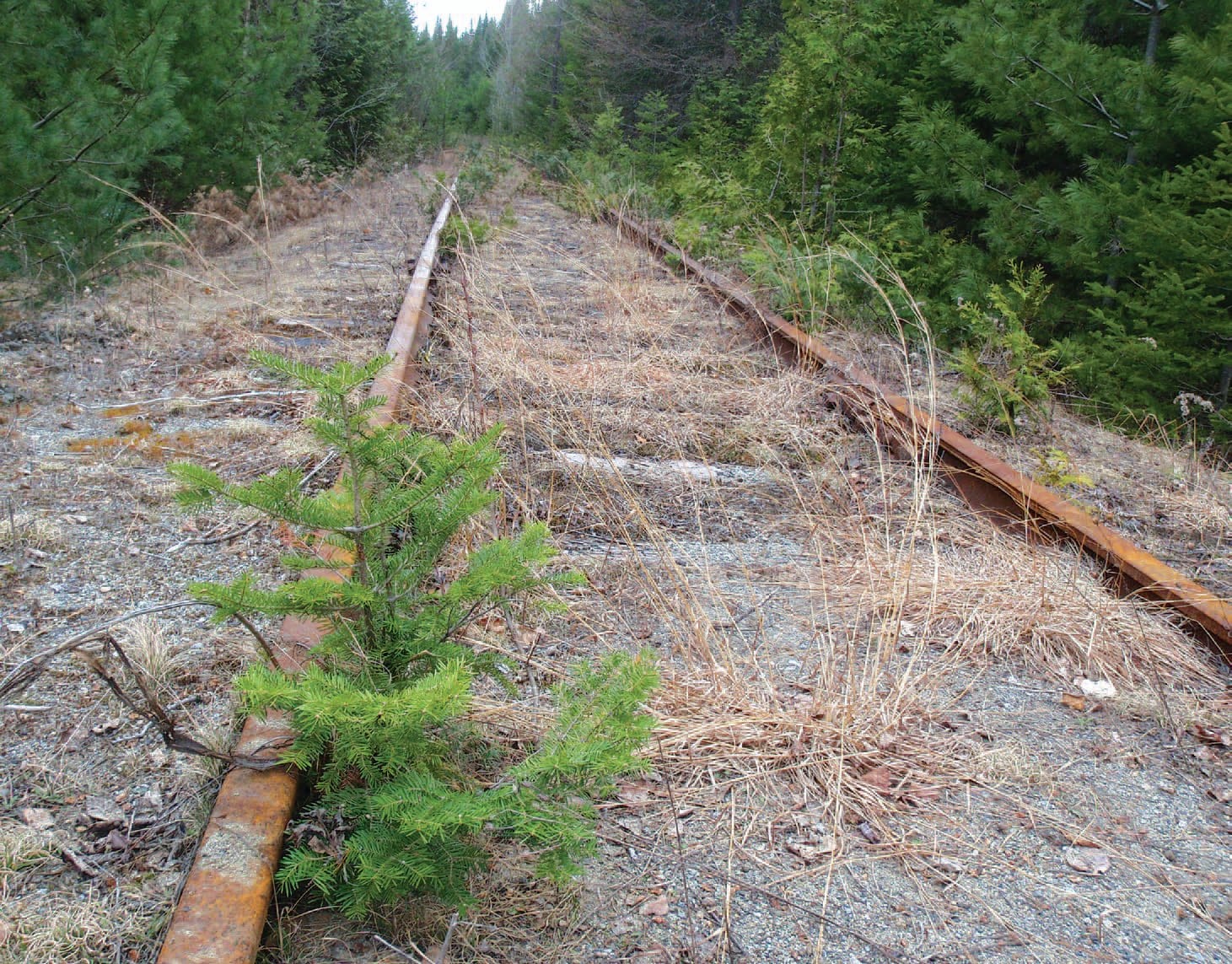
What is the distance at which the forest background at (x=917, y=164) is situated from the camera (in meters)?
5.64

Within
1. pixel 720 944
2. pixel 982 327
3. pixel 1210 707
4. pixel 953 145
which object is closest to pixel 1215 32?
pixel 953 145

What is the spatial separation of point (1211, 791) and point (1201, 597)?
85 cm

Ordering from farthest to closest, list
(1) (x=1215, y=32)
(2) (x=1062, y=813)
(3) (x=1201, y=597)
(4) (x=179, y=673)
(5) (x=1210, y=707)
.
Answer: (1) (x=1215, y=32) < (3) (x=1201, y=597) < (5) (x=1210, y=707) < (4) (x=179, y=673) < (2) (x=1062, y=813)

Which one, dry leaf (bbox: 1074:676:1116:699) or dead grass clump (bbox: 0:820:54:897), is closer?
dead grass clump (bbox: 0:820:54:897)

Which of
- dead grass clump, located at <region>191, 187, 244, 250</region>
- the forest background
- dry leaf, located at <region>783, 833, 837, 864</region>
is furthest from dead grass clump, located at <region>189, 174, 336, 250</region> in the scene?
dry leaf, located at <region>783, 833, 837, 864</region>

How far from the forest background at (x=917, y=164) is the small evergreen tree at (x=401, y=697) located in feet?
11.6

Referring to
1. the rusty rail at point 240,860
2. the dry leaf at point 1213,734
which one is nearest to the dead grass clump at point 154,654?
the rusty rail at point 240,860

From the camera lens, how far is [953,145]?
8.12 metres

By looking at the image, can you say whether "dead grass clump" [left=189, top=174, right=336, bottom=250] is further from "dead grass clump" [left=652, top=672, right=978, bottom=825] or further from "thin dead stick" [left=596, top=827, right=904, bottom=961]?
"thin dead stick" [left=596, top=827, right=904, bottom=961]

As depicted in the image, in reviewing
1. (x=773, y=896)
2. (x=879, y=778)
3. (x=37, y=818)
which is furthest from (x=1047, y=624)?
(x=37, y=818)

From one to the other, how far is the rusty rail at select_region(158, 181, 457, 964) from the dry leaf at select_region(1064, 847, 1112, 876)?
150 cm

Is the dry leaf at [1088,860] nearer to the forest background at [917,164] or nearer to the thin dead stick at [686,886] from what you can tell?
the thin dead stick at [686,886]

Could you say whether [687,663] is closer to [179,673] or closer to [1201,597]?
[179,673]

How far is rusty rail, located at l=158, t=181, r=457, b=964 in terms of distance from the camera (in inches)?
54.8
